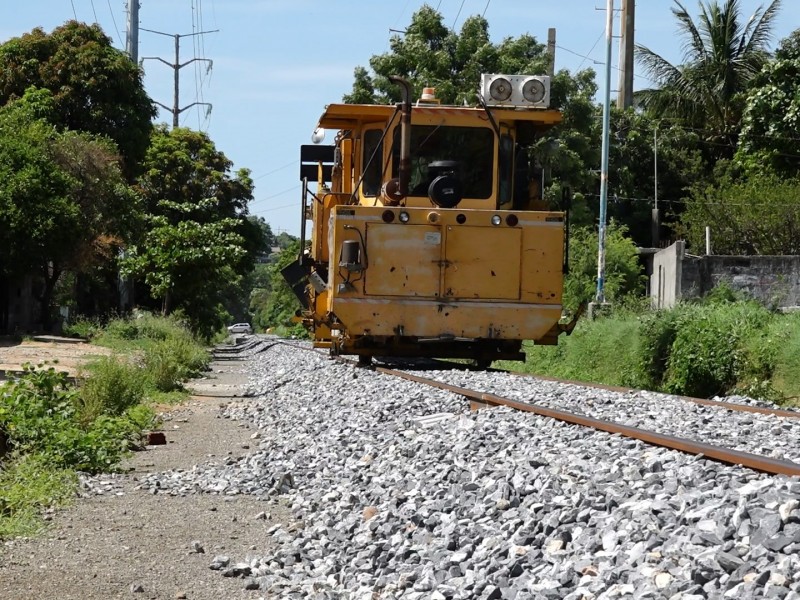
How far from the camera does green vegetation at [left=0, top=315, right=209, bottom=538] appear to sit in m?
8.05

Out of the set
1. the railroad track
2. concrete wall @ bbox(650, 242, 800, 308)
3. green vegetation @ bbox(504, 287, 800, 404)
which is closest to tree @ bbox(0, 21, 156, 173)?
concrete wall @ bbox(650, 242, 800, 308)

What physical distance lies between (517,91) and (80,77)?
32.0 m

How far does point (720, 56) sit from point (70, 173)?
25830mm

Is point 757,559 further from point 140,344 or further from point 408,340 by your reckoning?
point 140,344

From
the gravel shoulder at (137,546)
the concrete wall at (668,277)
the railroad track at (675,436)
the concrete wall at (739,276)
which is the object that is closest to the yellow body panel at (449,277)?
the railroad track at (675,436)

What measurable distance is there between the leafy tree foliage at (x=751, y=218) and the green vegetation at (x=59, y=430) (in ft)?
62.9

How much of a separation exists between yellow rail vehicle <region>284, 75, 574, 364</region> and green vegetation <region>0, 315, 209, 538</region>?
2778mm

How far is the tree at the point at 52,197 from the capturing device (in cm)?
3206

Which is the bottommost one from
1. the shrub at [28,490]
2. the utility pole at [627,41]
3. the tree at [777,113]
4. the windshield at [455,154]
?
the shrub at [28,490]

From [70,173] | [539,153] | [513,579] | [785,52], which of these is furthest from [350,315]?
[70,173]

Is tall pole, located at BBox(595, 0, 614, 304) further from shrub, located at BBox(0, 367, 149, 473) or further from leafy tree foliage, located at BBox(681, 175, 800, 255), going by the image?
shrub, located at BBox(0, 367, 149, 473)

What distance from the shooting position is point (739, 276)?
24391mm

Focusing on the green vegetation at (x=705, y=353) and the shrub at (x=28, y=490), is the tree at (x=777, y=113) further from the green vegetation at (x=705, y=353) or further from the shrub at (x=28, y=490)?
the shrub at (x=28, y=490)

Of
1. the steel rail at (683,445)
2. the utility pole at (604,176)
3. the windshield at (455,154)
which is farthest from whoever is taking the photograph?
the utility pole at (604,176)
